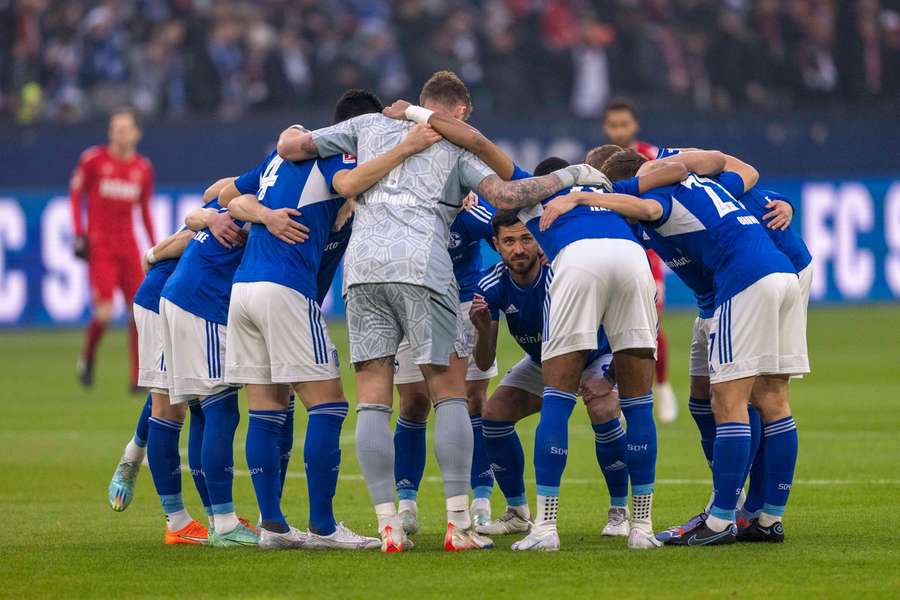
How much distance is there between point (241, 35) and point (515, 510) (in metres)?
16.9

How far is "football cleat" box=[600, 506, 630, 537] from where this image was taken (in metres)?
7.76

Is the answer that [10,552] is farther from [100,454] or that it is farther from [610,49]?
[610,49]

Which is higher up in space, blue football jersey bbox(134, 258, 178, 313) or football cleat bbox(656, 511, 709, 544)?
blue football jersey bbox(134, 258, 178, 313)

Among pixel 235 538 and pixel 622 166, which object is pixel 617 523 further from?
pixel 235 538

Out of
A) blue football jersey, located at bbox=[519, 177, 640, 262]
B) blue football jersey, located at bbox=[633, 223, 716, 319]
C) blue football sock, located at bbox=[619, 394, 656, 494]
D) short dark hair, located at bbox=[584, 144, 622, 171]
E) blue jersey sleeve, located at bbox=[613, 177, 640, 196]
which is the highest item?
short dark hair, located at bbox=[584, 144, 622, 171]

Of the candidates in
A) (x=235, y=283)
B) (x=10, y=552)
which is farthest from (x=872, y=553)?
(x=10, y=552)

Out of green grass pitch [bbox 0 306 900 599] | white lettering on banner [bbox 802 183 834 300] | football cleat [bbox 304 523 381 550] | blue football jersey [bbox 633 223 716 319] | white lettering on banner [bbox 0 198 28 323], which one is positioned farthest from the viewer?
white lettering on banner [bbox 802 183 834 300]

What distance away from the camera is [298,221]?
7.50m

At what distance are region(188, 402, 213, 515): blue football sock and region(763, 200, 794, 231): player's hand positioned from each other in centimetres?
309

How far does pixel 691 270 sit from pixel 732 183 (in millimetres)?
506

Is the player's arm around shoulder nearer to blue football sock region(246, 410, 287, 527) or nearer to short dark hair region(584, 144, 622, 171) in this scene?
short dark hair region(584, 144, 622, 171)

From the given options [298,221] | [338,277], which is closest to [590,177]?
[298,221]

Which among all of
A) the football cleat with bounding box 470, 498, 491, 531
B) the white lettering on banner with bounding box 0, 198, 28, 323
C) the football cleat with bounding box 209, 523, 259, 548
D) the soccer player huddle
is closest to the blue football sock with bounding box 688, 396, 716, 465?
the soccer player huddle

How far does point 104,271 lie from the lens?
16.3 meters
